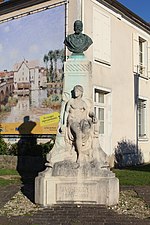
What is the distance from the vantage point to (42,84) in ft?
43.2

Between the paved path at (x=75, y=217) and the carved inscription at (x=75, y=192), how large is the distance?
140 mm

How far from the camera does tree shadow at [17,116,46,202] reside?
468 inches

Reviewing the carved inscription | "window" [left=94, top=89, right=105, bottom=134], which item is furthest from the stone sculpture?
"window" [left=94, top=89, right=105, bottom=134]

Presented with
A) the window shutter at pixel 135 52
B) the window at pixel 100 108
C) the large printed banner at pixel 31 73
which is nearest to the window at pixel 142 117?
the window shutter at pixel 135 52

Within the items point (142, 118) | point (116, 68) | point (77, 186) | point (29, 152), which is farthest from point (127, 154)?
point (77, 186)

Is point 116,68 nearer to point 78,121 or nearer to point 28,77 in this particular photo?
point 28,77

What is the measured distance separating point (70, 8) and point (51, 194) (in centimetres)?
760

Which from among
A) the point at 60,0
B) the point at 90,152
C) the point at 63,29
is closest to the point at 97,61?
the point at 63,29

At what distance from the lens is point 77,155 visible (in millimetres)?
7082

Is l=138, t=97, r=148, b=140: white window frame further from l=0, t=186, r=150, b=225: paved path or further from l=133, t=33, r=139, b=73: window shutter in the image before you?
l=0, t=186, r=150, b=225: paved path

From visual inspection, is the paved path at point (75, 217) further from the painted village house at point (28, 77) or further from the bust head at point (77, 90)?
the painted village house at point (28, 77)

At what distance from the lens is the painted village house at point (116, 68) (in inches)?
514

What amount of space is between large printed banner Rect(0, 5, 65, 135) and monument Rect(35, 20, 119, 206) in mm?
5250

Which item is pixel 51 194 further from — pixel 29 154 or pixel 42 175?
pixel 29 154
